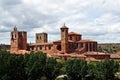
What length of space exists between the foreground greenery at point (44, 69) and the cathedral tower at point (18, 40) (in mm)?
36960

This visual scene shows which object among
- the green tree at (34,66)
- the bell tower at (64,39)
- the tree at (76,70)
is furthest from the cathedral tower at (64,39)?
the green tree at (34,66)

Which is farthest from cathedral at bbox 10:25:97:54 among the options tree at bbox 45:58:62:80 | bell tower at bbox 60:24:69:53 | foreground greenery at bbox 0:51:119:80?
tree at bbox 45:58:62:80

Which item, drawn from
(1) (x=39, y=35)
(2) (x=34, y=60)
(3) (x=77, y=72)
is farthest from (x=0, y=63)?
(1) (x=39, y=35)

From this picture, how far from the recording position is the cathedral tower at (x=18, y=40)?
110 meters

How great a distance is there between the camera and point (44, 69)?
226 ft

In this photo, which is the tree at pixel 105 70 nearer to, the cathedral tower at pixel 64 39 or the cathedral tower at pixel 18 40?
the cathedral tower at pixel 64 39

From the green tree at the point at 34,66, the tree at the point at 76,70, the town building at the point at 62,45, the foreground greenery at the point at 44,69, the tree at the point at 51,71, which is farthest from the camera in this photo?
the town building at the point at 62,45

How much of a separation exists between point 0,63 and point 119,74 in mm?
27131

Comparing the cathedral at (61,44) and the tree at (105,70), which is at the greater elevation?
the cathedral at (61,44)

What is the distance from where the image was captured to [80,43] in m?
106

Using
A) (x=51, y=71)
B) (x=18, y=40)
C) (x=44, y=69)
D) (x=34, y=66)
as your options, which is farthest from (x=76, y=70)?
(x=18, y=40)

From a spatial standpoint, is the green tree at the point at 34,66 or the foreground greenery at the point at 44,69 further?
the green tree at the point at 34,66

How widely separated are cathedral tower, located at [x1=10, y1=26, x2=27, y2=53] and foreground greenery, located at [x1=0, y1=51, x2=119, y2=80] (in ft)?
121

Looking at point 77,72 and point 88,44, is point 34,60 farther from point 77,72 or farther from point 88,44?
point 88,44
